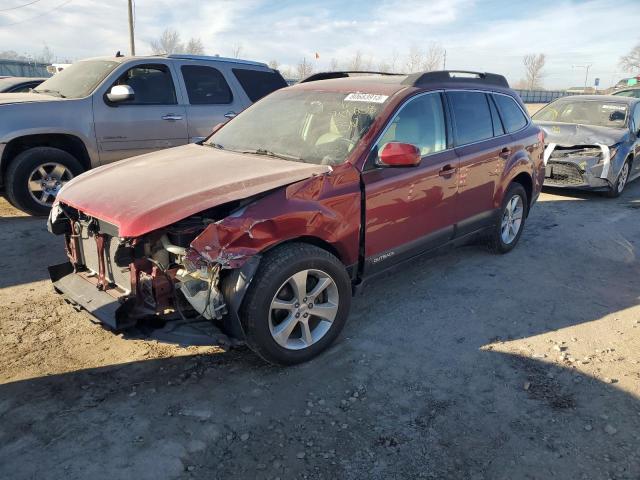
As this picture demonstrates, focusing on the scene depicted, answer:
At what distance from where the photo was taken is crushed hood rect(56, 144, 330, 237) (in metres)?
2.88

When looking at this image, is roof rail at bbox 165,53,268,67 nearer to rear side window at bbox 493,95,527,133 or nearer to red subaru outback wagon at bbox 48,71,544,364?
red subaru outback wagon at bbox 48,71,544,364

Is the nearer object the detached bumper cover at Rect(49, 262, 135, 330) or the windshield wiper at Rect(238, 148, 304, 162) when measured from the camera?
the detached bumper cover at Rect(49, 262, 135, 330)

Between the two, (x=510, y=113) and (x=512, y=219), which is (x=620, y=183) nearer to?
(x=512, y=219)

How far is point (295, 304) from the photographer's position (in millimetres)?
3209

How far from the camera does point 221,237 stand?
9.30 ft

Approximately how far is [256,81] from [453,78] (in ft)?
13.3

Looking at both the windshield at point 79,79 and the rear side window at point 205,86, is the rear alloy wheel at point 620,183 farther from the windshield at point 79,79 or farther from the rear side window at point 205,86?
the windshield at point 79,79

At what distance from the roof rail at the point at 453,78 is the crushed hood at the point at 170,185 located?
133cm

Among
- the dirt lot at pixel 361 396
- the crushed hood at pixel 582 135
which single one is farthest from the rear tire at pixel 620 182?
the dirt lot at pixel 361 396

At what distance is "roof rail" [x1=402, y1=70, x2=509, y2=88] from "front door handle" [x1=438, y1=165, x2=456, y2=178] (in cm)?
72

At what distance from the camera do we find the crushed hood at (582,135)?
8.51 m

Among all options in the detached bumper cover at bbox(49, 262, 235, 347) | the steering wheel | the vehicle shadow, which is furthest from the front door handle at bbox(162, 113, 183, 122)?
the detached bumper cover at bbox(49, 262, 235, 347)

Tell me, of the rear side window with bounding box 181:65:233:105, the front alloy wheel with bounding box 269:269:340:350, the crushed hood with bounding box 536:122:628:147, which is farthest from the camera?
the crushed hood with bounding box 536:122:628:147

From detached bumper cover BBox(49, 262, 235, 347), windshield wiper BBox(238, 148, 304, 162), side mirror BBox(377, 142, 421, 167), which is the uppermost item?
side mirror BBox(377, 142, 421, 167)
